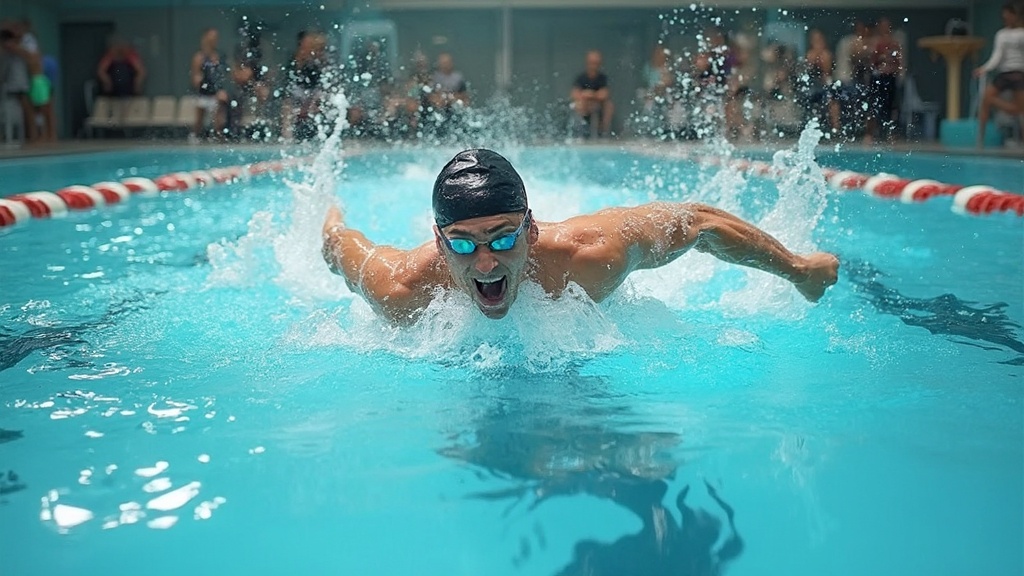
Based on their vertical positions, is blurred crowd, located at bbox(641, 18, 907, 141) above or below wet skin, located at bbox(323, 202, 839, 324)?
above

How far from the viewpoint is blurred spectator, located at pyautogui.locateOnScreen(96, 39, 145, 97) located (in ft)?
54.5

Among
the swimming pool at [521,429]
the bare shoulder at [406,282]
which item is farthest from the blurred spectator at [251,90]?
the bare shoulder at [406,282]

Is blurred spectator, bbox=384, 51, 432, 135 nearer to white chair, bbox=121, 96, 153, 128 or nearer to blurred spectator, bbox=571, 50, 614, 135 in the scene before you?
blurred spectator, bbox=571, 50, 614, 135

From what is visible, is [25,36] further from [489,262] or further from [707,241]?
[489,262]

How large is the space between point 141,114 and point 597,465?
1649 centimetres

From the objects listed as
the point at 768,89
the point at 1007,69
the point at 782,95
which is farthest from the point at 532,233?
the point at 768,89

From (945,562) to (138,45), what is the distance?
18.5 meters

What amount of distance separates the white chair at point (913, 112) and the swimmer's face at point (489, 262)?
1351 centimetres

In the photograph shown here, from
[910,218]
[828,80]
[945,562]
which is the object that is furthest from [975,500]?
[828,80]

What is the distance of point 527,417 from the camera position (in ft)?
8.09

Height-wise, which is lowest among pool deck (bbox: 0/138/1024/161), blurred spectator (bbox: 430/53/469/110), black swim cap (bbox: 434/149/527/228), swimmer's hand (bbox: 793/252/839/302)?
swimmer's hand (bbox: 793/252/839/302)

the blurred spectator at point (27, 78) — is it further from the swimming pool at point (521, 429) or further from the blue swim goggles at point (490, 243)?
the blue swim goggles at point (490, 243)

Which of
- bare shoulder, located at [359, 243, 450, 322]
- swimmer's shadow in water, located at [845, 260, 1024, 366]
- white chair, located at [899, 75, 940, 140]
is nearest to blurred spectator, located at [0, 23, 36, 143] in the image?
bare shoulder, located at [359, 243, 450, 322]

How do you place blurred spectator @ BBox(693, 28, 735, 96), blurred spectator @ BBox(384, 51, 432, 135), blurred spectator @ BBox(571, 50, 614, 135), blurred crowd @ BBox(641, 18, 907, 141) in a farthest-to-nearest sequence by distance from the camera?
blurred spectator @ BBox(571, 50, 614, 135), blurred spectator @ BBox(384, 51, 432, 135), blurred crowd @ BBox(641, 18, 907, 141), blurred spectator @ BBox(693, 28, 735, 96)
